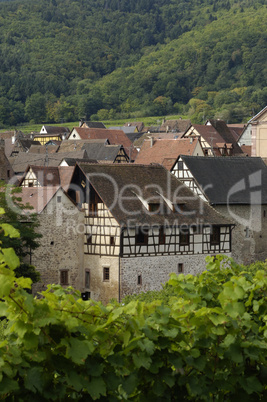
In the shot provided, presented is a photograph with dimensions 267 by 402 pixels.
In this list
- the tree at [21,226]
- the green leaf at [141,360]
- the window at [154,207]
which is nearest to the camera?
the green leaf at [141,360]

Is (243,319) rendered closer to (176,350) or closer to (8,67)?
(176,350)

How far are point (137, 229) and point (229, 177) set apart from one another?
10145mm

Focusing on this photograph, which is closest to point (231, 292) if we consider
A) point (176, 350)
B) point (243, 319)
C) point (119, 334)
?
point (243, 319)

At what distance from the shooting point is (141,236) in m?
37.7

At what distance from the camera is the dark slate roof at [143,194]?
3806 centimetres

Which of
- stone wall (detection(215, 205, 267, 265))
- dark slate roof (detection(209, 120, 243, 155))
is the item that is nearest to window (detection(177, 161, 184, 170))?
stone wall (detection(215, 205, 267, 265))

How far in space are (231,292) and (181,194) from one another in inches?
1237

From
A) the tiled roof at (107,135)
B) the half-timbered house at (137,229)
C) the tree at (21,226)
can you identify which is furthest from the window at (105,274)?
the tiled roof at (107,135)

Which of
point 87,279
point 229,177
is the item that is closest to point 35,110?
point 229,177

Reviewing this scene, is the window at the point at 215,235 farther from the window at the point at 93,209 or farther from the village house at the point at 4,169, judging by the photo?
the village house at the point at 4,169

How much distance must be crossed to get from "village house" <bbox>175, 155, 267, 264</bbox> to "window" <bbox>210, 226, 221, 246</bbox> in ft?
7.67

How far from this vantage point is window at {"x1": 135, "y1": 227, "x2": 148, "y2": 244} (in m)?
37.6

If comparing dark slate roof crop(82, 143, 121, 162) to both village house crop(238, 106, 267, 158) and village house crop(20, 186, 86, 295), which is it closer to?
village house crop(238, 106, 267, 158)

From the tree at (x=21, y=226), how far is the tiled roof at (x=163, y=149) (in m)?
21.7
